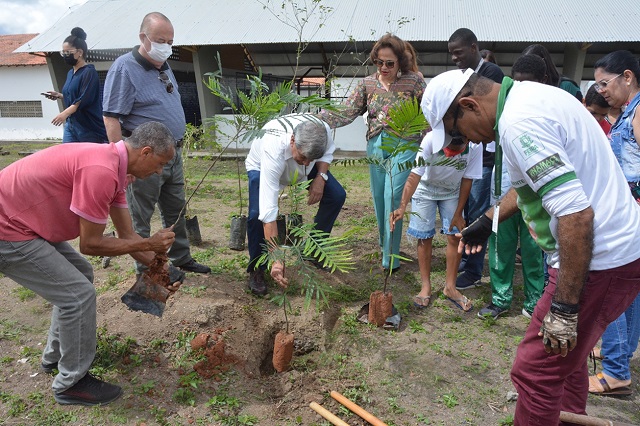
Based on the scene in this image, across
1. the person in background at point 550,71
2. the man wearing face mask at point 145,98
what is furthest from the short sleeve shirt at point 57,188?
the person in background at point 550,71

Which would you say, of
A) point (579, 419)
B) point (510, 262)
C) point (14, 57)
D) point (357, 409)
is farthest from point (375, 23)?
point (14, 57)

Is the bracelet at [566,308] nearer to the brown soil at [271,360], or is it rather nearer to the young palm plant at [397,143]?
the brown soil at [271,360]

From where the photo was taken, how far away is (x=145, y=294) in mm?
2904

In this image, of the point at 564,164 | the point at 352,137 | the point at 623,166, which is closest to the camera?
the point at 564,164

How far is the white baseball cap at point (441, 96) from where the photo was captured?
5.94 ft

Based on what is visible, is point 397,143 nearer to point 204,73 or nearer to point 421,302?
point 421,302

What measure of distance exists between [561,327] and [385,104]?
2636 mm

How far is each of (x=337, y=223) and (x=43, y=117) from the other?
17218mm

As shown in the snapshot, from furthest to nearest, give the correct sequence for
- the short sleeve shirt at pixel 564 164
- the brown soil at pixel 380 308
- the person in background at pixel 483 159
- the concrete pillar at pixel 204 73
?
the concrete pillar at pixel 204 73
the person in background at pixel 483 159
the brown soil at pixel 380 308
the short sleeve shirt at pixel 564 164

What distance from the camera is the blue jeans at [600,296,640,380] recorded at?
8.86 ft

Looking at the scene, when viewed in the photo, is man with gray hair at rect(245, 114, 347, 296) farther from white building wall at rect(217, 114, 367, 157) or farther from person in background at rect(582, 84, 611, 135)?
white building wall at rect(217, 114, 367, 157)

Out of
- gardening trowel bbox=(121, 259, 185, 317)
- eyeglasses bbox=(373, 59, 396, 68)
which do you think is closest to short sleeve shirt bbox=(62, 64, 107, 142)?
gardening trowel bbox=(121, 259, 185, 317)

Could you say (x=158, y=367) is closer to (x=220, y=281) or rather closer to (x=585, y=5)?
(x=220, y=281)

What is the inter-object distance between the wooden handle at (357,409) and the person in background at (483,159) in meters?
2.00
